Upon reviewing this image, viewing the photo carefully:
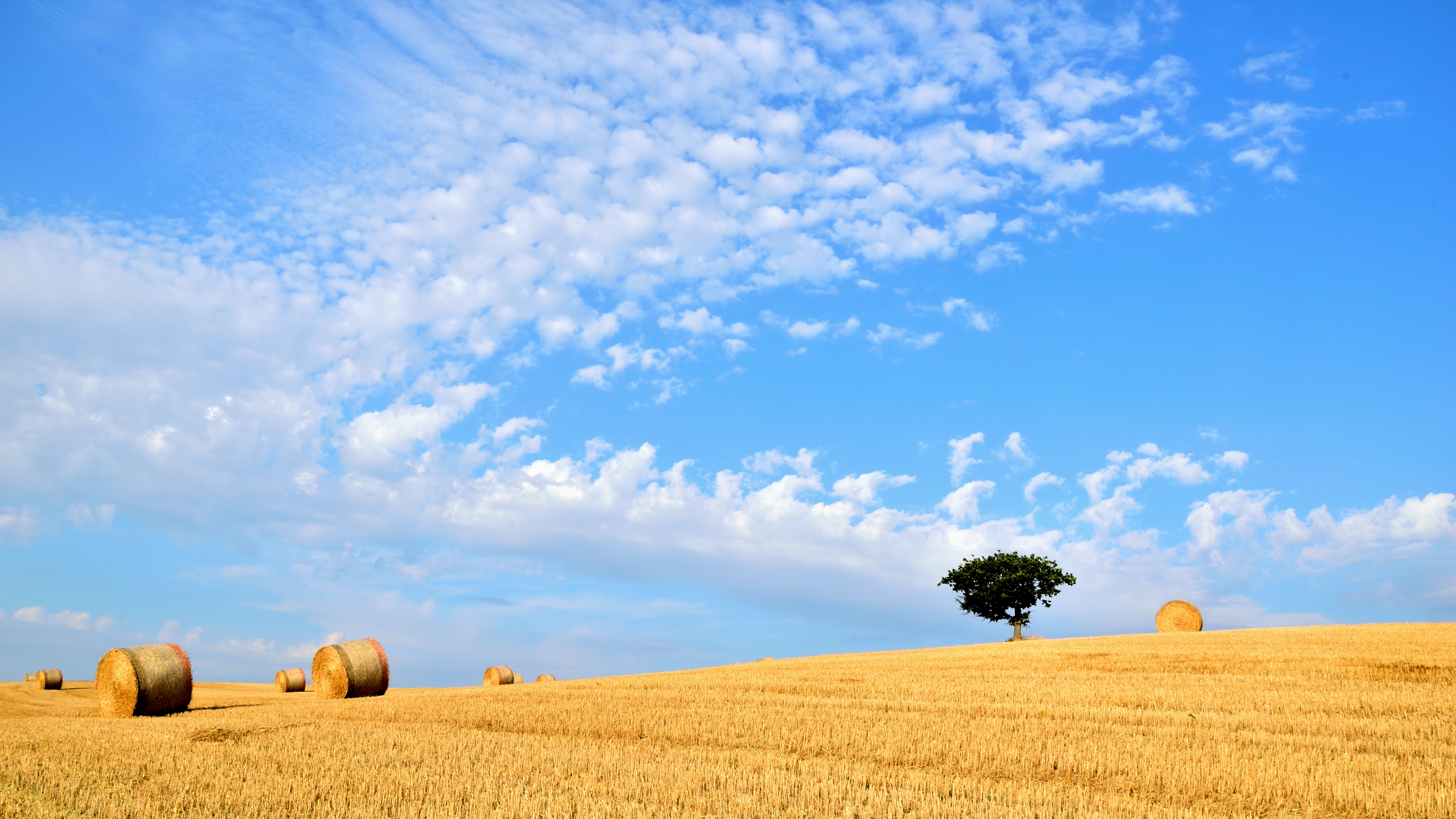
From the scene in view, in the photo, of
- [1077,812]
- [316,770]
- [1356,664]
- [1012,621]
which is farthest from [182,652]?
[1012,621]

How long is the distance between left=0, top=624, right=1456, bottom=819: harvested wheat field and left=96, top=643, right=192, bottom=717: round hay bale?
746mm

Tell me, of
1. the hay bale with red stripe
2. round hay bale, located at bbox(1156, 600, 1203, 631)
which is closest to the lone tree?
round hay bale, located at bbox(1156, 600, 1203, 631)

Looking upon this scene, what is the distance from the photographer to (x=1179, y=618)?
39531 mm

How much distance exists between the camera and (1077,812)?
7.99m

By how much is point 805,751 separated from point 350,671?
1739 cm

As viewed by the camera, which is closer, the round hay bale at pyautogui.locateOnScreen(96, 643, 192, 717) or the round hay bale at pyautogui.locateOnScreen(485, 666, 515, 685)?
the round hay bale at pyautogui.locateOnScreen(96, 643, 192, 717)

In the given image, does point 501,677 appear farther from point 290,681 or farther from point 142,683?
point 142,683

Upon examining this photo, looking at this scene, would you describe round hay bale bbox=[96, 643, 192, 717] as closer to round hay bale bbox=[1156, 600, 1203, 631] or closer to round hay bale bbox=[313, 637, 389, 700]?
round hay bale bbox=[313, 637, 389, 700]

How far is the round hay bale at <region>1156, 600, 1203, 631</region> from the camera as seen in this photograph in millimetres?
39156

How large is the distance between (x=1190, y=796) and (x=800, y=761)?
4.07 metres

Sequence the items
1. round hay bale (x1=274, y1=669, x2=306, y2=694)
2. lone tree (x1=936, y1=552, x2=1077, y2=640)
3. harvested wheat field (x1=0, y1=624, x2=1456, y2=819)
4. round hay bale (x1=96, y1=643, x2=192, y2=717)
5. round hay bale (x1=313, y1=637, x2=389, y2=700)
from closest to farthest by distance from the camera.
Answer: harvested wheat field (x1=0, y1=624, x2=1456, y2=819), round hay bale (x1=96, y1=643, x2=192, y2=717), round hay bale (x1=313, y1=637, x2=389, y2=700), round hay bale (x1=274, y1=669, x2=306, y2=694), lone tree (x1=936, y1=552, x2=1077, y2=640)

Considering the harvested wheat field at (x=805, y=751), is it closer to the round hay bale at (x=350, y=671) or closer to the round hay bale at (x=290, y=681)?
the round hay bale at (x=350, y=671)

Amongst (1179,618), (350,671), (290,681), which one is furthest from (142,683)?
(1179,618)

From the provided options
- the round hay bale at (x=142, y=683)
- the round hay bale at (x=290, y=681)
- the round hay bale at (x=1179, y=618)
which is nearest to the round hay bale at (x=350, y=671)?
the round hay bale at (x=142, y=683)
